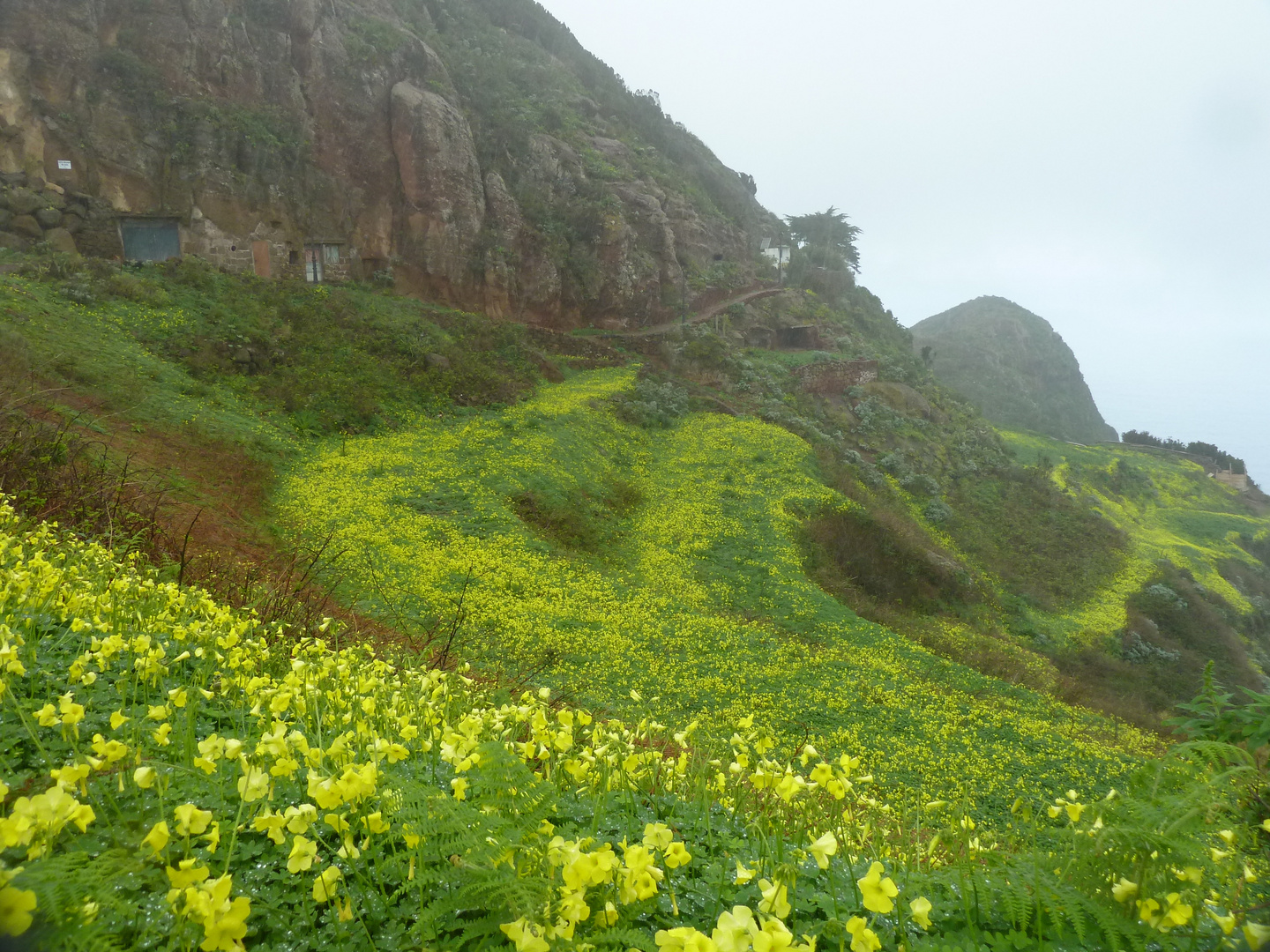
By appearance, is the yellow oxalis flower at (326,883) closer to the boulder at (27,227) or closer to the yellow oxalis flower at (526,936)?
the yellow oxalis flower at (526,936)

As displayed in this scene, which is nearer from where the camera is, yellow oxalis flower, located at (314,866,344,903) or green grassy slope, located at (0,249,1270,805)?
yellow oxalis flower, located at (314,866,344,903)

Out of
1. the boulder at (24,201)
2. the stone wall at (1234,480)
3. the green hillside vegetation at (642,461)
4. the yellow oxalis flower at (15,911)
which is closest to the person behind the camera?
the yellow oxalis flower at (15,911)

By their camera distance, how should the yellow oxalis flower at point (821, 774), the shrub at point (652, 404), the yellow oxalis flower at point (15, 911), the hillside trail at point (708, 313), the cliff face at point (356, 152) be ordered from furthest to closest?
1. the hillside trail at point (708, 313)
2. the shrub at point (652, 404)
3. the cliff face at point (356, 152)
4. the yellow oxalis flower at point (821, 774)
5. the yellow oxalis flower at point (15, 911)

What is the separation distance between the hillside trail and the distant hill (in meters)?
27.4

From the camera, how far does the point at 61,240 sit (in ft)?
56.6

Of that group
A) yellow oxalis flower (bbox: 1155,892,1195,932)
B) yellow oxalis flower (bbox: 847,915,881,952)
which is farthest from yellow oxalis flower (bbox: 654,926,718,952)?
yellow oxalis flower (bbox: 1155,892,1195,932)

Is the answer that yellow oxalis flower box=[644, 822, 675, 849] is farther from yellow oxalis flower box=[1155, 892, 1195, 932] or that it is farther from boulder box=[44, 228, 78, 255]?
boulder box=[44, 228, 78, 255]

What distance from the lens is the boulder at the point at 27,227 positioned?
16562 mm

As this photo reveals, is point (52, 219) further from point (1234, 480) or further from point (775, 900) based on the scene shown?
point (1234, 480)

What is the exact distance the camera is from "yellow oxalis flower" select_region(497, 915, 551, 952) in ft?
4.43

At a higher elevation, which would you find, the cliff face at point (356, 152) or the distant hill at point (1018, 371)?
the distant hill at point (1018, 371)

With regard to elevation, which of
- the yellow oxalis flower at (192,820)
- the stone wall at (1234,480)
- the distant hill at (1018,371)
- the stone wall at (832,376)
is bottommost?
the yellow oxalis flower at (192,820)

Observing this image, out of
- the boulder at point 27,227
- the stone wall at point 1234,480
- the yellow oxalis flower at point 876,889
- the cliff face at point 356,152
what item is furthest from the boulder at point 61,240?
the stone wall at point 1234,480

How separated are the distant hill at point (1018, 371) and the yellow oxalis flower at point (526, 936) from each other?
59.5 metres
